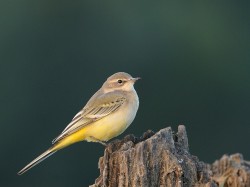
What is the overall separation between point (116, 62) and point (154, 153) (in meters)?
25.4

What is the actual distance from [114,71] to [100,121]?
808 inches

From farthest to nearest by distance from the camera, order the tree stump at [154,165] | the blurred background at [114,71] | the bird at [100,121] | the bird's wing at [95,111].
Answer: the blurred background at [114,71] < the bird's wing at [95,111] < the bird at [100,121] < the tree stump at [154,165]

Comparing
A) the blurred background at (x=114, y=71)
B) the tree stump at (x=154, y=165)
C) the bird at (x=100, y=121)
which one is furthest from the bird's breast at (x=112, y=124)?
the blurred background at (x=114, y=71)

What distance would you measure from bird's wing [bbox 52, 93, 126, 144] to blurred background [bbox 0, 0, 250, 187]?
16.1 m

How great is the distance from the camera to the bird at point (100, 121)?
14078 mm

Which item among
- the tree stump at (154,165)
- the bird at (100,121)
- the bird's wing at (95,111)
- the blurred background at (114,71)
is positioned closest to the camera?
the tree stump at (154,165)

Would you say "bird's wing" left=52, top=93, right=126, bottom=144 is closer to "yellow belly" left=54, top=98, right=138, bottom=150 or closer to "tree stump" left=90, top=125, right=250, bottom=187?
"yellow belly" left=54, top=98, right=138, bottom=150

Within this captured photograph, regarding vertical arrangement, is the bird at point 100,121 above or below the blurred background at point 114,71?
below

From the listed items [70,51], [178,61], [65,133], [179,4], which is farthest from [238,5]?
[65,133]

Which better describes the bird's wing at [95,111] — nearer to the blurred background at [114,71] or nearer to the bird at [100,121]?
the bird at [100,121]

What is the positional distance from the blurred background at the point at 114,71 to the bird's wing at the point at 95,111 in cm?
1606

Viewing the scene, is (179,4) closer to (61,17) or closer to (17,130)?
(61,17)

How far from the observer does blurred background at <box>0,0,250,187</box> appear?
33281mm

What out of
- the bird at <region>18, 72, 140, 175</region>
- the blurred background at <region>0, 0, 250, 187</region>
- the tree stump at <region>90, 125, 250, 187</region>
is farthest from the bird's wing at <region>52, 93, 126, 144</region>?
the blurred background at <region>0, 0, 250, 187</region>
